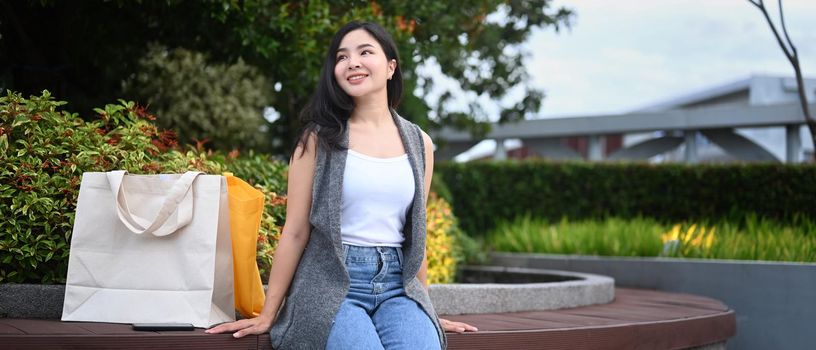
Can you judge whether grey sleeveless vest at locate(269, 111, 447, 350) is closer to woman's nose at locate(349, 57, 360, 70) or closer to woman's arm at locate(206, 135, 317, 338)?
woman's arm at locate(206, 135, 317, 338)

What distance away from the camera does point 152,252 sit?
13.9ft

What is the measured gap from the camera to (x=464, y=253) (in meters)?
10.0

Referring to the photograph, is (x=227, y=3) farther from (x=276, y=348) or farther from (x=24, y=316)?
(x=276, y=348)

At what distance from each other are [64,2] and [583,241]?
5739 millimetres

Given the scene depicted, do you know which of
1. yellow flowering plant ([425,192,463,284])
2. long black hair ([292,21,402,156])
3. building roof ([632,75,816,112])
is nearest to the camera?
long black hair ([292,21,402,156])

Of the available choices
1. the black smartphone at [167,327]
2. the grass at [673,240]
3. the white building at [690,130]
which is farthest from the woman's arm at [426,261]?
the white building at [690,130]

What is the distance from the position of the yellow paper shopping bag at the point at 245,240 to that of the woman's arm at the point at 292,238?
12.8 inches

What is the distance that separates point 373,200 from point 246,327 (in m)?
0.79

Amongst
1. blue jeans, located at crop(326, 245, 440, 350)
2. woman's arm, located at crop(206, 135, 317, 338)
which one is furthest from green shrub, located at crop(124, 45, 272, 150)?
blue jeans, located at crop(326, 245, 440, 350)

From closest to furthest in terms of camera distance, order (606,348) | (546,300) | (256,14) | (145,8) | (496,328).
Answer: (496,328), (606,348), (546,300), (256,14), (145,8)

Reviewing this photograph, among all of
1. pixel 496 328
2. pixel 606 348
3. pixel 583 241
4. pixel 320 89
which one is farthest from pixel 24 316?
pixel 583 241

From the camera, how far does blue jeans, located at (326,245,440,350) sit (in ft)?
12.4

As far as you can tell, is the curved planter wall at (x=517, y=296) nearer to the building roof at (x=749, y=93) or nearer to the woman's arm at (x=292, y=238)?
the woman's arm at (x=292, y=238)

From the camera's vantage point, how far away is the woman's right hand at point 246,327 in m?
4.06
